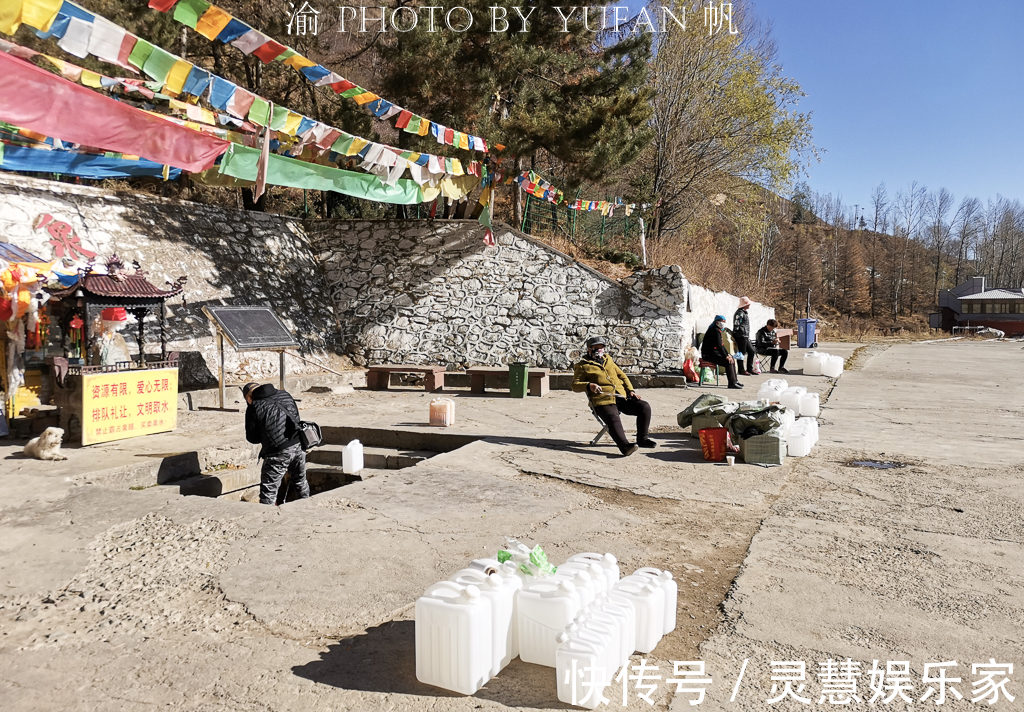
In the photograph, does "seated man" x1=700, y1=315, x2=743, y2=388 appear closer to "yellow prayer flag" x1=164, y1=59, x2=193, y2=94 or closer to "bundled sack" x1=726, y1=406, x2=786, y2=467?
"bundled sack" x1=726, y1=406, x2=786, y2=467

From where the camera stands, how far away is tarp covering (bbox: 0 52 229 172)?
5.04 meters

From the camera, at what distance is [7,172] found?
12.3m

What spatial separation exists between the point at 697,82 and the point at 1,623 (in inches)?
861

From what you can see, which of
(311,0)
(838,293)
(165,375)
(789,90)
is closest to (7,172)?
(165,375)

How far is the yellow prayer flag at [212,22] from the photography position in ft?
23.3

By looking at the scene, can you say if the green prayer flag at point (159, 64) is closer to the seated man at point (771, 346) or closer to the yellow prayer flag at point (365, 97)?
the yellow prayer flag at point (365, 97)

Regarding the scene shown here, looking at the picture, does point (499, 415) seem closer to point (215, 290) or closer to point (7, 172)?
point (215, 290)

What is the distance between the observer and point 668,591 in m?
3.40

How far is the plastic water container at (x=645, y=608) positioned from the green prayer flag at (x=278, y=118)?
7562 mm

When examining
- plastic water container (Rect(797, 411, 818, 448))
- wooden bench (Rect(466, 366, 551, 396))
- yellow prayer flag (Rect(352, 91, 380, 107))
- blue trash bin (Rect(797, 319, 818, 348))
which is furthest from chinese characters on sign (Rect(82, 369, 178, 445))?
blue trash bin (Rect(797, 319, 818, 348))

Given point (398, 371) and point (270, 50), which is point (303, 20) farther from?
point (270, 50)

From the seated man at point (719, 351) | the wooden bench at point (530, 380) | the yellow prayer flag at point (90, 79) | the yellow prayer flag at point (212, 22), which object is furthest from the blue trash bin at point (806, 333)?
the yellow prayer flag at point (90, 79)

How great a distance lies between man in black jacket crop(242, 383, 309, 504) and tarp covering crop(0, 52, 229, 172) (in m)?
2.54

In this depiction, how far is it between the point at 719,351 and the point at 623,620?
37.4 feet
